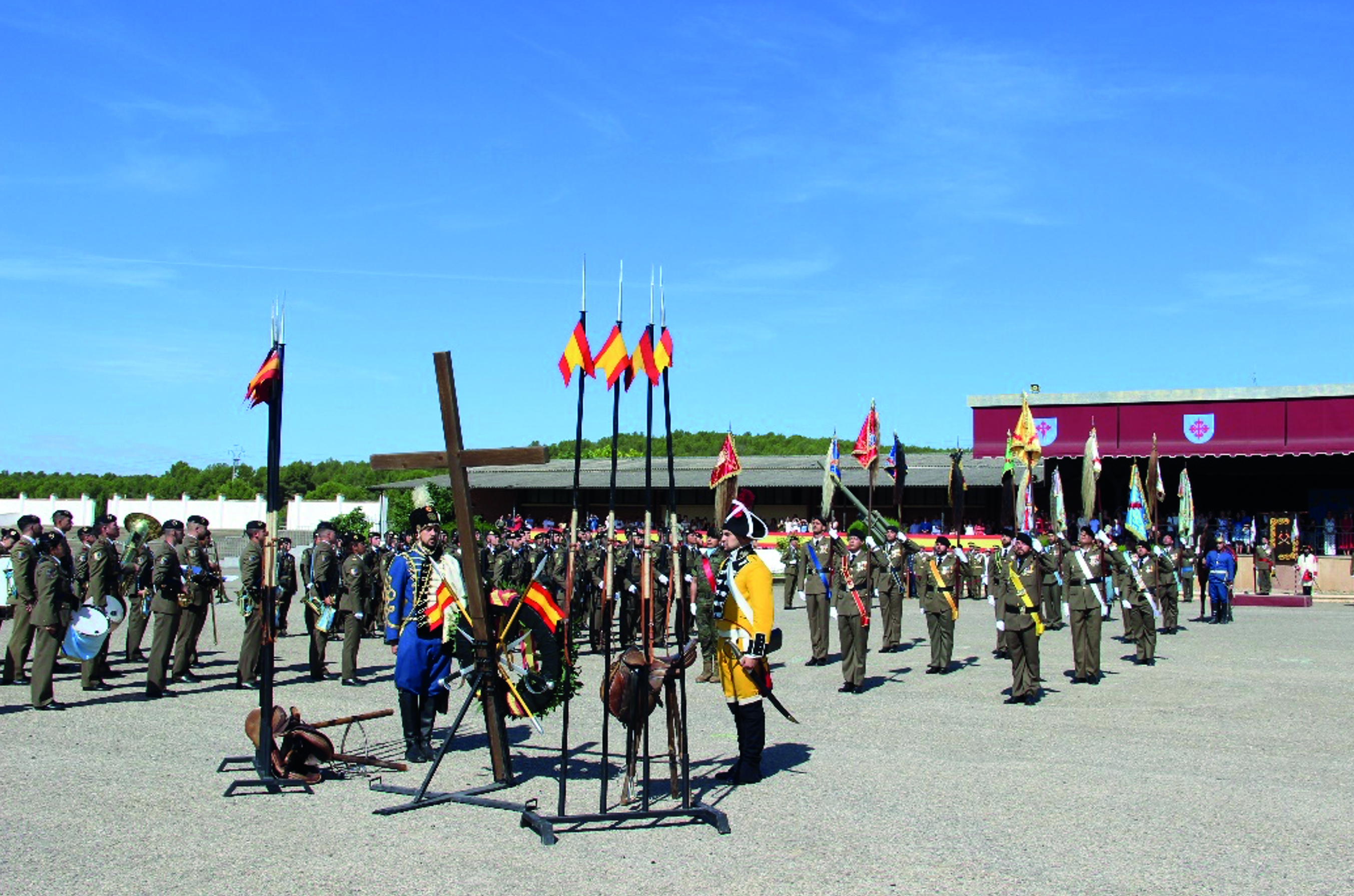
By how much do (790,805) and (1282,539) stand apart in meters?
29.3

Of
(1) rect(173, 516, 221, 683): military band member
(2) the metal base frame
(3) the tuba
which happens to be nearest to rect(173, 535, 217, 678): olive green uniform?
(1) rect(173, 516, 221, 683): military band member

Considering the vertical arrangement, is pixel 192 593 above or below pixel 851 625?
above

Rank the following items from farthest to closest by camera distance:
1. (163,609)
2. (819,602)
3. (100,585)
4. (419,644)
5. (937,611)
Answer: (819,602)
(937,611)
(100,585)
(163,609)
(419,644)

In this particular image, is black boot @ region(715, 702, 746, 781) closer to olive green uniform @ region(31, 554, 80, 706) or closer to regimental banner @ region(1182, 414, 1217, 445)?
olive green uniform @ region(31, 554, 80, 706)

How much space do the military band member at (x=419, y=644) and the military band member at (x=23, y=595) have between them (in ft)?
15.2

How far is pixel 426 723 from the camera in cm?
884

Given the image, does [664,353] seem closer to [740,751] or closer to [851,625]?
[740,751]

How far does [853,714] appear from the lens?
37.2ft

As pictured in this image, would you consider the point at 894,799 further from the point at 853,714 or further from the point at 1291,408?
the point at 1291,408

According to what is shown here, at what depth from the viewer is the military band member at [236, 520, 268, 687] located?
41.3 feet

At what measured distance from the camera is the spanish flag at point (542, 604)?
7.68 metres

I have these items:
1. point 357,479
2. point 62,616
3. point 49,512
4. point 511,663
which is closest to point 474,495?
point 49,512

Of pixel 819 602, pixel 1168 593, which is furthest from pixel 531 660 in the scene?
pixel 1168 593

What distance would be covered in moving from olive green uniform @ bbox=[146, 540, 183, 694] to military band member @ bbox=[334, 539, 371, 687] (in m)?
1.73
